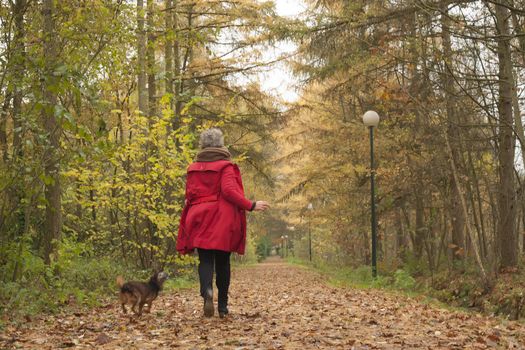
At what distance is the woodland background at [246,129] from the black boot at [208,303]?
188 cm

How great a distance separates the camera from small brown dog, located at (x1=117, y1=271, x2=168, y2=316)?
252 inches

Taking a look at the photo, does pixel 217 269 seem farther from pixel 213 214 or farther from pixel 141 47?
pixel 141 47

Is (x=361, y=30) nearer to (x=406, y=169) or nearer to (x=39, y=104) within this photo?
(x=406, y=169)

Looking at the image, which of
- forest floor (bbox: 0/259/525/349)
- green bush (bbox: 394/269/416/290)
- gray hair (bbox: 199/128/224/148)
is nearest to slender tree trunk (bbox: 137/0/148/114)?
gray hair (bbox: 199/128/224/148)

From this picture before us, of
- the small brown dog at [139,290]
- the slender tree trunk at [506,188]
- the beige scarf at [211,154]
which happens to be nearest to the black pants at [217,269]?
the small brown dog at [139,290]

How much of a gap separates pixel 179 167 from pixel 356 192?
10.2 m

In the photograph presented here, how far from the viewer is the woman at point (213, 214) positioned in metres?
5.90

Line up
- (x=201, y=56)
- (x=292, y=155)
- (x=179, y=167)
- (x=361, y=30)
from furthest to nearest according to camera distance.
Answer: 1. (x=292, y=155)
2. (x=201, y=56)
3. (x=361, y=30)
4. (x=179, y=167)

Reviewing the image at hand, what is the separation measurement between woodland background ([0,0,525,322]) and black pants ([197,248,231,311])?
1.59m

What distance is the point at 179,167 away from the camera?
11.1 metres

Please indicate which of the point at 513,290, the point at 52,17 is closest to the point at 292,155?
the point at 513,290

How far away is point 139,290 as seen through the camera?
21.2ft

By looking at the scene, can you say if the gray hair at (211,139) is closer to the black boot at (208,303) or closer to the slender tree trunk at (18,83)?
the black boot at (208,303)

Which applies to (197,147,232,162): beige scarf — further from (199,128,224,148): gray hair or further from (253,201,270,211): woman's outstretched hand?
(253,201,270,211): woman's outstretched hand
